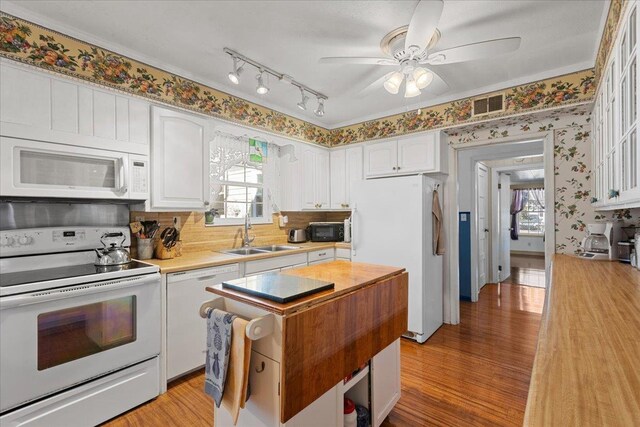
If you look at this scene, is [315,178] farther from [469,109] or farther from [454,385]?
[454,385]

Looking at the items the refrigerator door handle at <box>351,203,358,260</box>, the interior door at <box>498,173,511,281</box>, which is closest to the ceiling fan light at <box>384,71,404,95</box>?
the refrigerator door handle at <box>351,203,358,260</box>

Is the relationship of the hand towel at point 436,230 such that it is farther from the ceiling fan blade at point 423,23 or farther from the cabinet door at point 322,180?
the ceiling fan blade at point 423,23

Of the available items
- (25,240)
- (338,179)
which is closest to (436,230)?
(338,179)

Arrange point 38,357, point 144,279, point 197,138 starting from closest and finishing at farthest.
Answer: point 38,357, point 144,279, point 197,138

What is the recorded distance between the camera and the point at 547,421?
1.89 ft

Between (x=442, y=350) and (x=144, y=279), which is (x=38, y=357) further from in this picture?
(x=442, y=350)

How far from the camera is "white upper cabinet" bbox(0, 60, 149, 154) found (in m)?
1.83

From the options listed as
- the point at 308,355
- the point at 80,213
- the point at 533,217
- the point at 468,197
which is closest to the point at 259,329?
the point at 308,355

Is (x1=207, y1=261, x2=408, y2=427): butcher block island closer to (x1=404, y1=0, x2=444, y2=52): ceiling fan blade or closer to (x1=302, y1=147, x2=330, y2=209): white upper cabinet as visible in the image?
(x1=404, y1=0, x2=444, y2=52): ceiling fan blade

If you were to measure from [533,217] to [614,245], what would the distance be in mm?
7735

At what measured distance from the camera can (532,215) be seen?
8945 mm

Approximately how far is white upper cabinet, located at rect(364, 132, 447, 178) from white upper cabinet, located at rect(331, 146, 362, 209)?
0.50ft

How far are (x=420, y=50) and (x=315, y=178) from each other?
8.29 feet

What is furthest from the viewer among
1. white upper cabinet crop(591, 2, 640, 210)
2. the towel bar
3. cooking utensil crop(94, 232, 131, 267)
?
cooking utensil crop(94, 232, 131, 267)
